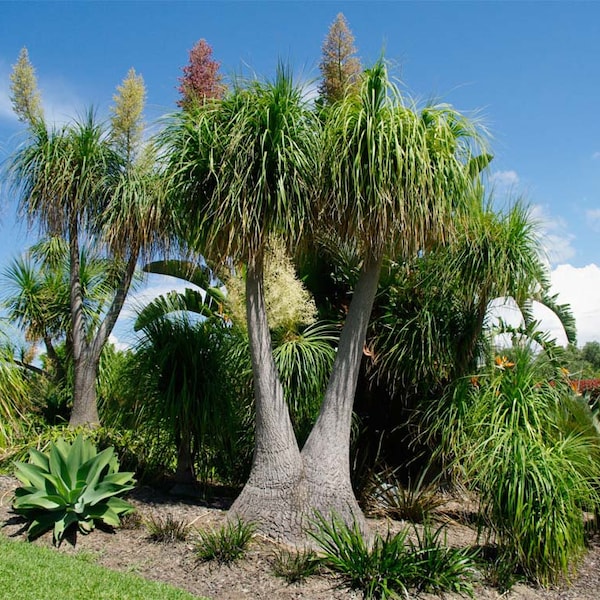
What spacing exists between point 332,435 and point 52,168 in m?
5.29

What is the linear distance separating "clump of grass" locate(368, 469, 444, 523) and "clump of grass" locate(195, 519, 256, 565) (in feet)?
7.04

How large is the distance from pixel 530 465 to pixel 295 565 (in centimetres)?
233

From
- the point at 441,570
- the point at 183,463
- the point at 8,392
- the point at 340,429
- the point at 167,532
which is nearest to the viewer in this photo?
the point at 441,570

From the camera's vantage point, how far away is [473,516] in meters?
7.50

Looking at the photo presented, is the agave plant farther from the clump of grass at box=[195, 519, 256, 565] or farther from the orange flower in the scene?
the orange flower

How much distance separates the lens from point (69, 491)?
6.07 meters

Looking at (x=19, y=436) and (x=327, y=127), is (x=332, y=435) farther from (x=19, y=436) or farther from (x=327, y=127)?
(x=19, y=436)

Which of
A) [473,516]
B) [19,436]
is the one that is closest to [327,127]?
[473,516]

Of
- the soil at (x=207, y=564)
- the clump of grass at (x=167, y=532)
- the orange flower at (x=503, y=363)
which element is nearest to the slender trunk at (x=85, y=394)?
the soil at (x=207, y=564)

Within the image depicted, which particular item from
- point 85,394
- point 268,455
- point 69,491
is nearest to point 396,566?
point 268,455

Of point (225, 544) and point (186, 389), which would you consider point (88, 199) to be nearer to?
point (186, 389)

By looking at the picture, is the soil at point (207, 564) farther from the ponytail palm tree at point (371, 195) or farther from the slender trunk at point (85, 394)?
the slender trunk at point (85, 394)

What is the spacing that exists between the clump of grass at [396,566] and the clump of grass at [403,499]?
1.62m

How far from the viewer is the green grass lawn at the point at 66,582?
4461 mm
